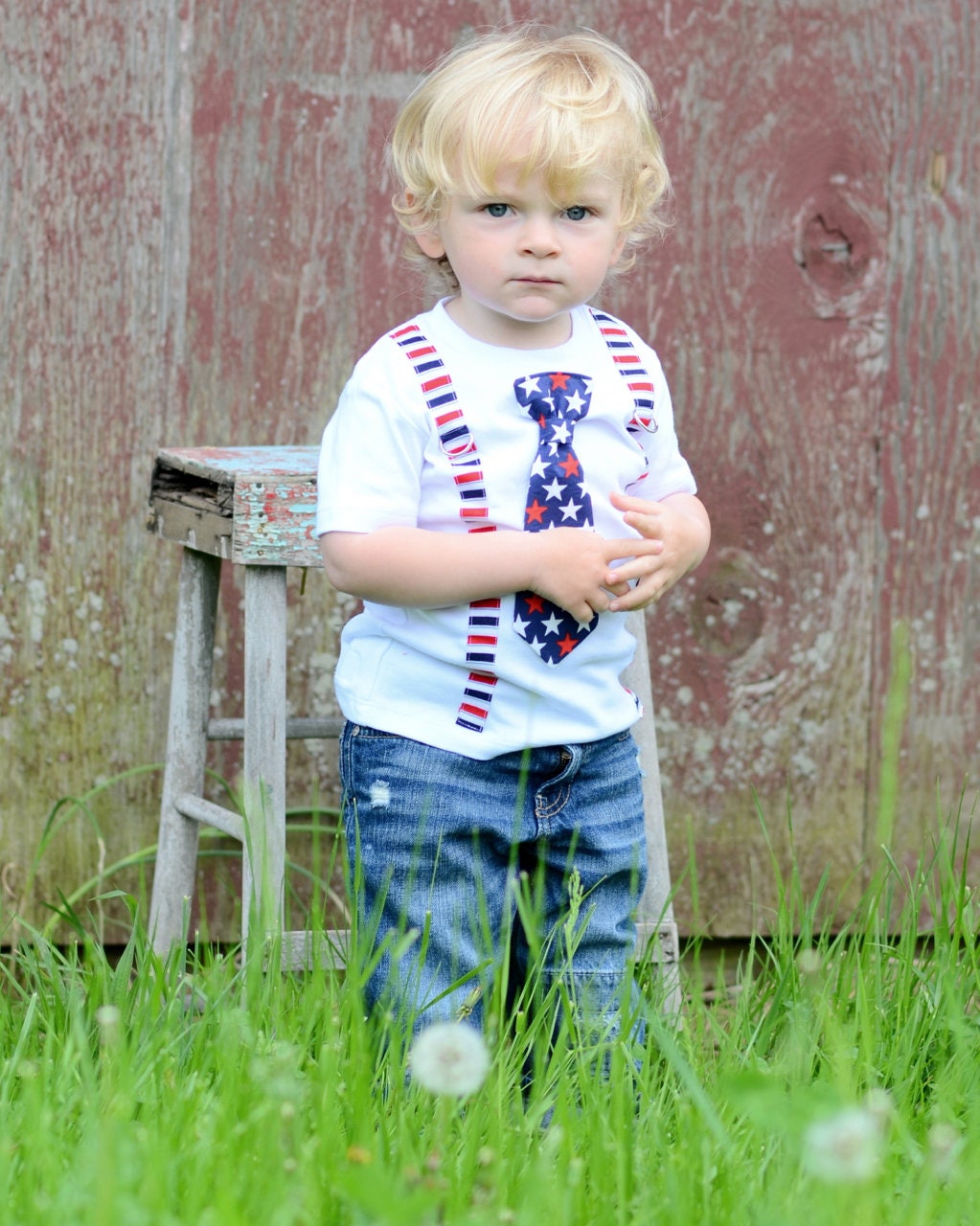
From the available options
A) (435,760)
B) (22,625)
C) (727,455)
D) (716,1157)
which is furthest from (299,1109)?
(727,455)

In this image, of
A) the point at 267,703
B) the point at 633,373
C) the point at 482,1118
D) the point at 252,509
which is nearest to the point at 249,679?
the point at 267,703

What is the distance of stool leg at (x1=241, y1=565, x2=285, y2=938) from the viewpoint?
1932 mm

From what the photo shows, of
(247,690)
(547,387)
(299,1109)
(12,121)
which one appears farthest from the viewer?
(12,121)

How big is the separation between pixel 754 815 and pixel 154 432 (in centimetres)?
120

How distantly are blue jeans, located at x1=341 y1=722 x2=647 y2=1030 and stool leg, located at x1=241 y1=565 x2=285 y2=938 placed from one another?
12 cm

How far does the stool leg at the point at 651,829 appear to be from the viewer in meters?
2.04

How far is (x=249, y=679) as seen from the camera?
1958 millimetres

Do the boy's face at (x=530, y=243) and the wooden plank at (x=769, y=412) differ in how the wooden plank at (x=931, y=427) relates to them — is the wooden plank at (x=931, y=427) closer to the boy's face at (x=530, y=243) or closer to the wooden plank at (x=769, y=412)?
the wooden plank at (x=769, y=412)

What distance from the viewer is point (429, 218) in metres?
1.76

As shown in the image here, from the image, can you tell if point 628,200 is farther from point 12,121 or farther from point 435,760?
point 12,121

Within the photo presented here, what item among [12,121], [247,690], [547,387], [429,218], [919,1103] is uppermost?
[12,121]

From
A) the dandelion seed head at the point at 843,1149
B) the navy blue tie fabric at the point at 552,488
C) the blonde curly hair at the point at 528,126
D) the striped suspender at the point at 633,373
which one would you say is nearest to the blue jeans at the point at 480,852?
the navy blue tie fabric at the point at 552,488

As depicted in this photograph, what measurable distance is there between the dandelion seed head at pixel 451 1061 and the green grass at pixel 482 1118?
6 cm

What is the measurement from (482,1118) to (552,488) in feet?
2.28
